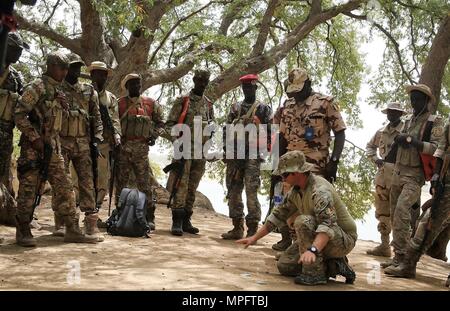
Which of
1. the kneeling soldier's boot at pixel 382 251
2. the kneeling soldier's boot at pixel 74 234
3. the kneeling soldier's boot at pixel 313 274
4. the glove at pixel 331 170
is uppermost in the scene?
the glove at pixel 331 170

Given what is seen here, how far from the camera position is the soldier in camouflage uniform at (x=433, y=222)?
5242 mm

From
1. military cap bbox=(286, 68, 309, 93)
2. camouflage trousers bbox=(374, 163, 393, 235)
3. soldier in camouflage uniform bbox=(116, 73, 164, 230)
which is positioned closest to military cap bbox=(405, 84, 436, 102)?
military cap bbox=(286, 68, 309, 93)

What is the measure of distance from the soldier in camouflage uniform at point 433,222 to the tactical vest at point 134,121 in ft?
11.9

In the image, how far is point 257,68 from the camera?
37.9 ft

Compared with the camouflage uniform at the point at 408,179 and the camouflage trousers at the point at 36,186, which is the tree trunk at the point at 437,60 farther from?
the camouflage trousers at the point at 36,186

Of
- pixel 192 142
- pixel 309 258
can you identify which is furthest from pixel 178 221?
pixel 309 258

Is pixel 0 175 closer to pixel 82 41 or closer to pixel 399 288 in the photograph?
pixel 399 288

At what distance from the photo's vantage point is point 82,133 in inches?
243

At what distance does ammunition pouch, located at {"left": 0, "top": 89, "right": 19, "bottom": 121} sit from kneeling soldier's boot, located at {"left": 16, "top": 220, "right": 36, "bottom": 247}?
1.17 meters

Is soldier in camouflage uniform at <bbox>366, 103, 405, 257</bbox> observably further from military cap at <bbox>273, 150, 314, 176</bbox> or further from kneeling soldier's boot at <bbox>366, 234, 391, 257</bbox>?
military cap at <bbox>273, 150, 314, 176</bbox>

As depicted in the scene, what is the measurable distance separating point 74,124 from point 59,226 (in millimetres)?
1407

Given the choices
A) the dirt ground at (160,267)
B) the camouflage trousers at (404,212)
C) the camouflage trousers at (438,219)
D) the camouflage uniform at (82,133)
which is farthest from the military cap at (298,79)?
Result: the camouflage uniform at (82,133)

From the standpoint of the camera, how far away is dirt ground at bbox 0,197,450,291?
424 centimetres

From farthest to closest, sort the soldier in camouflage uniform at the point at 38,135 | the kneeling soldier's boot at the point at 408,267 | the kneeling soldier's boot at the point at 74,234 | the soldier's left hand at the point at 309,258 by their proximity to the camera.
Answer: the kneeling soldier's boot at the point at 74,234 < the soldier in camouflage uniform at the point at 38,135 < the kneeling soldier's boot at the point at 408,267 < the soldier's left hand at the point at 309,258
